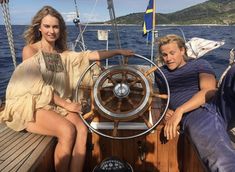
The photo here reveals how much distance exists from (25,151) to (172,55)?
1360 mm

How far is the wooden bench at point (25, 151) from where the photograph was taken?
2369 mm

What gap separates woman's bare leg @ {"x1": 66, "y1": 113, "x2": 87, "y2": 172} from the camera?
273 centimetres

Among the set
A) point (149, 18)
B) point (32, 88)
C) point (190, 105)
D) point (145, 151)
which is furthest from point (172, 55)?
point (149, 18)

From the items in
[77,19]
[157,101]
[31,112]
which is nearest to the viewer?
[31,112]

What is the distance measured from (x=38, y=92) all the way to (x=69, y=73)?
0.47 meters

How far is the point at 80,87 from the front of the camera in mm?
3020

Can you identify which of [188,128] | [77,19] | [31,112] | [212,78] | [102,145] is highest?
[77,19]

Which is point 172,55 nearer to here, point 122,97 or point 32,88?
point 122,97

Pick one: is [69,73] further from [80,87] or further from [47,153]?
[47,153]

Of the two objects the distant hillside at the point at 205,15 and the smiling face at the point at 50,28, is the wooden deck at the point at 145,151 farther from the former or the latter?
the distant hillside at the point at 205,15

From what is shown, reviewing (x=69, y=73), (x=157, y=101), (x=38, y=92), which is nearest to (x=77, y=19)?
(x=157, y=101)

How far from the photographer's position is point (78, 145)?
2.78 meters

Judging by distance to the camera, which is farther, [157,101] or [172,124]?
[157,101]

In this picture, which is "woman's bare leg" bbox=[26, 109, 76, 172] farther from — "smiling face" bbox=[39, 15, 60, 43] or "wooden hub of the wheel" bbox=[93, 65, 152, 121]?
"smiling face" bbox=[39, 15, 60, 43]
